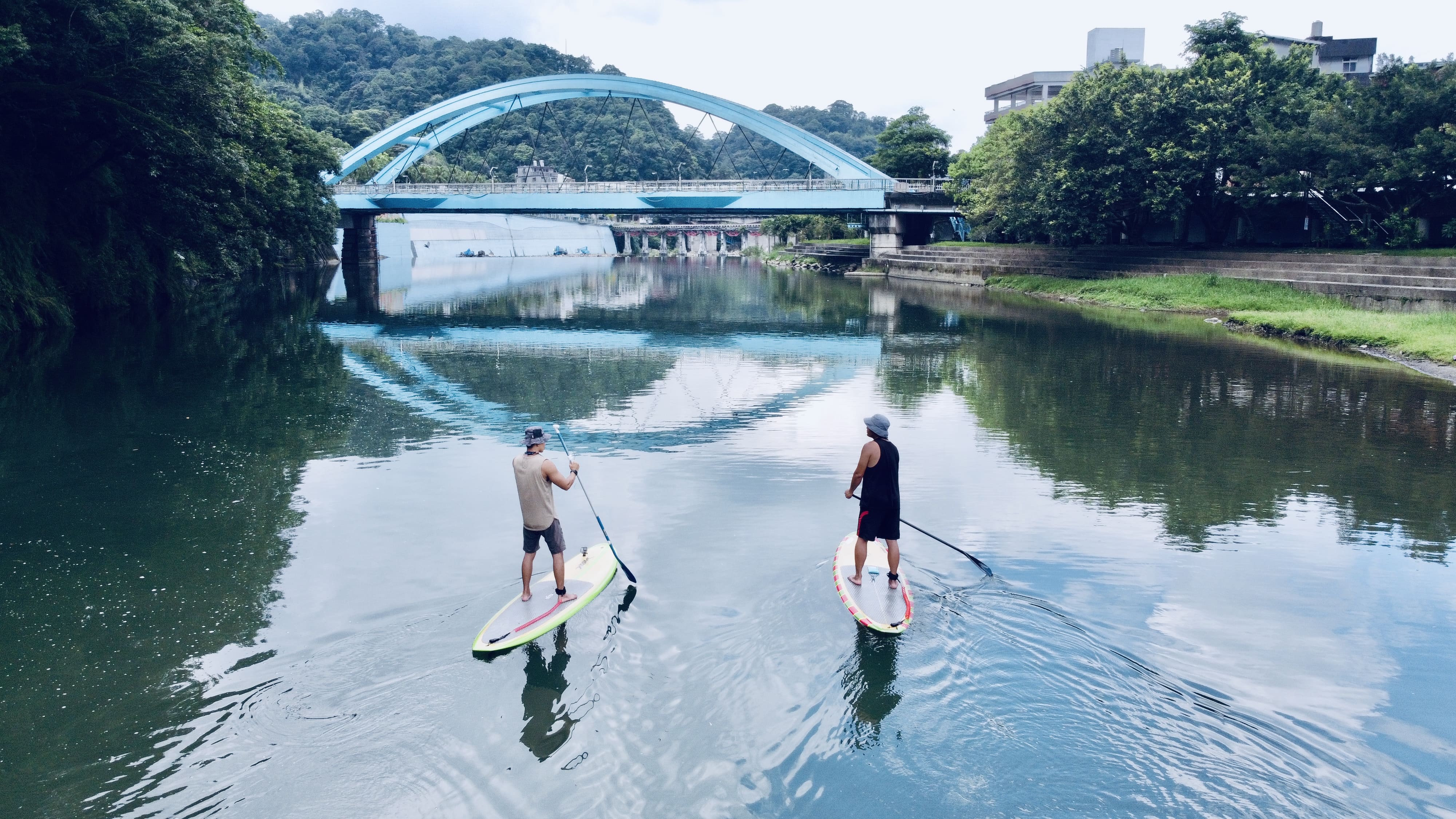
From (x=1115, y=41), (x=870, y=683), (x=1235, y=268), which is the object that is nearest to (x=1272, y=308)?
(x=1235, y=268)

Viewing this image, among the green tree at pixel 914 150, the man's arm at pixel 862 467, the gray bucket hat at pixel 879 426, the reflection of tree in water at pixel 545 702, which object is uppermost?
the green tree at pixel 914 150

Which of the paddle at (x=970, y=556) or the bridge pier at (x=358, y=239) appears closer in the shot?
the paddle at (x=970, y=556)

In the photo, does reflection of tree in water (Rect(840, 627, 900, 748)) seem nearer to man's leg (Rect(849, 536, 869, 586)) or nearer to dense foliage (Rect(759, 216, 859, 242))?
man's leg (Rect(849, 536, 869, 586))

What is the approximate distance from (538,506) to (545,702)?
1.68 meters

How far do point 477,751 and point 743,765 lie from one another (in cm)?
154

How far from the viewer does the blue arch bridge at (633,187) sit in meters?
58.5

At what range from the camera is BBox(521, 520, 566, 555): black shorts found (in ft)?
25.1

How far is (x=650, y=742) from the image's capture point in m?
5.88

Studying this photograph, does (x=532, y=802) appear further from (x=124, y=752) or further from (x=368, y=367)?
(x=368, y=367)

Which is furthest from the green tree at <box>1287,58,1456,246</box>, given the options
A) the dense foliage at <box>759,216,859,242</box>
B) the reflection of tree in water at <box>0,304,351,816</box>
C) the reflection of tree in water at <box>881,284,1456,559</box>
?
the dense foliage at <box>759,216,859,242</box>

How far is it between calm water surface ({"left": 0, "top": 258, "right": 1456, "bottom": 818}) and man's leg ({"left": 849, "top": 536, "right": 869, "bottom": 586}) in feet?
0.84

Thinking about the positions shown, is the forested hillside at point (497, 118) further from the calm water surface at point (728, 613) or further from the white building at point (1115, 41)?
the calm water surface at point (728, 613)

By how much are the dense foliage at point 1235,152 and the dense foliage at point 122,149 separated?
1219 inches

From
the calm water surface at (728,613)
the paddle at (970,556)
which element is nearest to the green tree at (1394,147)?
the calm water surface at (728,613)
